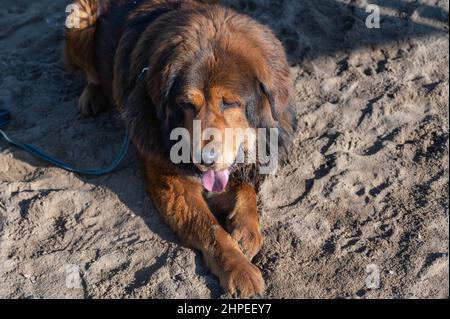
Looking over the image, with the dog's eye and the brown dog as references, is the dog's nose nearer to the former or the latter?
the brown dog

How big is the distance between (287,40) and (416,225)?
7.44 ft

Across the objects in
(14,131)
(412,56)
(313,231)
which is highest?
(412,56)

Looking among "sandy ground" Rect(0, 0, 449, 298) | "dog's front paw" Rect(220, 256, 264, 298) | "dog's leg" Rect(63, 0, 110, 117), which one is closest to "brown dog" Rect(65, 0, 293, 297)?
"dog's front paw" Rect(220, 256, 264, 298)

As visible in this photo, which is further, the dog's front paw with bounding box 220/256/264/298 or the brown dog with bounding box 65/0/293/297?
the brown dog with bounding box 65/0/293/297

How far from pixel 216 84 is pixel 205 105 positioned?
137 mm

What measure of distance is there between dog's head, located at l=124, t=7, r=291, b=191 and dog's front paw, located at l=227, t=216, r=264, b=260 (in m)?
0.29

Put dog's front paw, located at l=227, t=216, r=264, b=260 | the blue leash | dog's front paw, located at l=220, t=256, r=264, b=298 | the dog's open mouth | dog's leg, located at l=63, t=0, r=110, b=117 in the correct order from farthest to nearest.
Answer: dog's leg, located at l=63, t=0, r=110, b=117
the blue leash
the dog's open mouth
dog's front paw, located at l=227, t=216, r=264, b=260
dog's front paw, located at l=220, t=256, r=264, b=298

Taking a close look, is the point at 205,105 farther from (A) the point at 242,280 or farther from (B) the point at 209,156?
(A) the point at 242,280

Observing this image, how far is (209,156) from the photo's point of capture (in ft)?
11.7

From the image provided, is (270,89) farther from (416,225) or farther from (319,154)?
(416,225)

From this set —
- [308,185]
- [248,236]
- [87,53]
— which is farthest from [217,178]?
[87,53]

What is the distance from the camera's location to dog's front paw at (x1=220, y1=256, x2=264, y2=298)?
11.6ft

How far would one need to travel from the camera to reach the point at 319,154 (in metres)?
4.50
